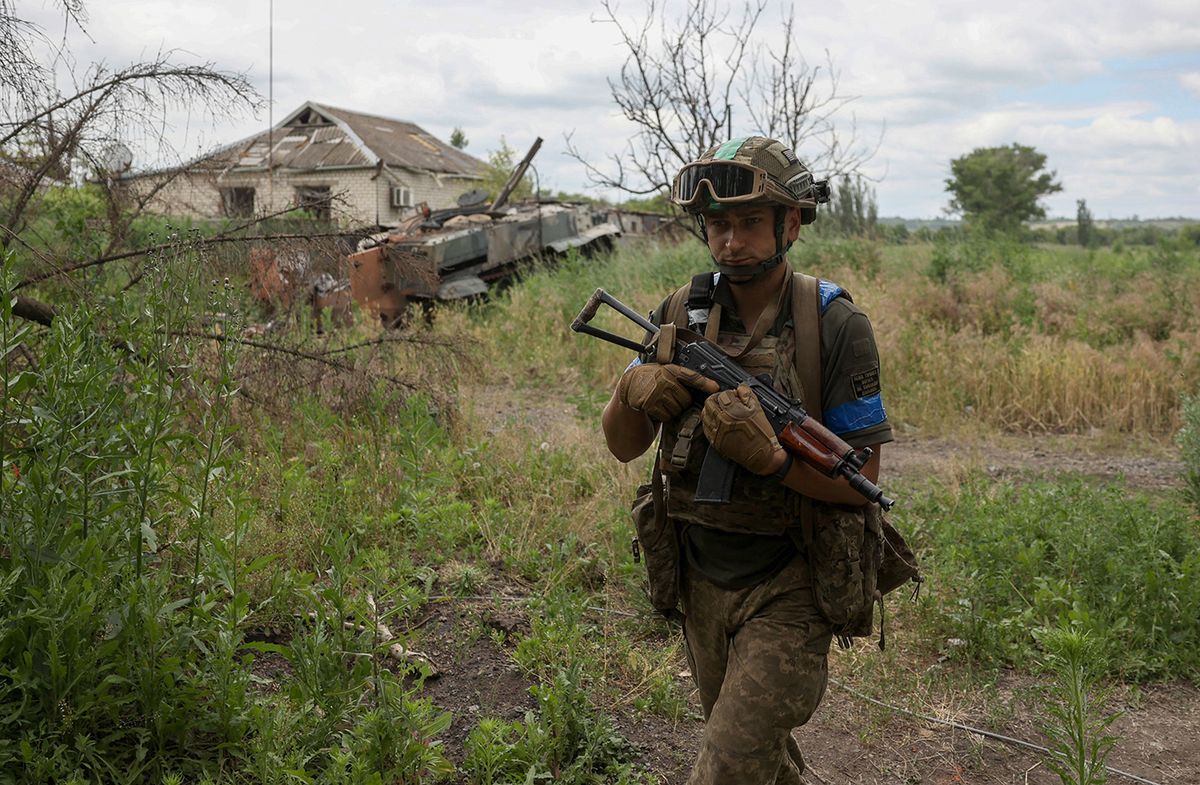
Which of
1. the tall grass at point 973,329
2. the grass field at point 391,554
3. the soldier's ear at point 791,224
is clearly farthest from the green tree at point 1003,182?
the soldier's ear at point 791,224

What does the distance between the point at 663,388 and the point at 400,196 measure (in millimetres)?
25601

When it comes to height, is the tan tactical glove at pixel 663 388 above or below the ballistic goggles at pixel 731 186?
below

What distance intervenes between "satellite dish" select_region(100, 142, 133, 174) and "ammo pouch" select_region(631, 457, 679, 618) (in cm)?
295

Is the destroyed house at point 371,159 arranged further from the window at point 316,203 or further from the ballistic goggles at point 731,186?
the ballistic goggles at point 731,186

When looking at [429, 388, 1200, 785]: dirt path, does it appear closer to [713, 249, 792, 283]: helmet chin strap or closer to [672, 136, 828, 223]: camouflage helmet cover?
[713, 249, 792, 283]: helmet chin strap

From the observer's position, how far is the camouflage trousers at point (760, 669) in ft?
7.57

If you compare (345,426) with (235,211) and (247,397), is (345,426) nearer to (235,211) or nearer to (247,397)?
(247,397)

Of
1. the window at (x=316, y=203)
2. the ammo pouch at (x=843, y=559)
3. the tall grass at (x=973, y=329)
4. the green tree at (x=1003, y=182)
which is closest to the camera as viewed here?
the ammo pouch at (x=843, y=559)

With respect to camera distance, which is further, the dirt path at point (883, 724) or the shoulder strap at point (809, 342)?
the dirt path at point (883, 724)

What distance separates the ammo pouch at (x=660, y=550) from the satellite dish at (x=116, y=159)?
295cm

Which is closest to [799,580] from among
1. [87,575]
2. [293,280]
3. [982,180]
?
[87,575]

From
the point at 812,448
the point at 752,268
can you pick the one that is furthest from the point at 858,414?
the point at 752,268

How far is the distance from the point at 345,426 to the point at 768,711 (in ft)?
11.3

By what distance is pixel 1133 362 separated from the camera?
8.64 m
